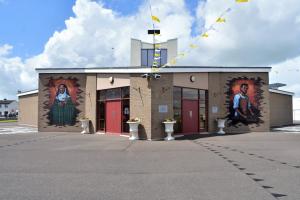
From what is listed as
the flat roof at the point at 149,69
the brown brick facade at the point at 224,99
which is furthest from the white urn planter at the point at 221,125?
the flat roof at the point at 149,69

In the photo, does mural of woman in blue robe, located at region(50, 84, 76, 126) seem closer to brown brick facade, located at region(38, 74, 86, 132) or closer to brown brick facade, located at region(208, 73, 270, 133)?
brown brick facade, located at region(38, 74, 86, 132)

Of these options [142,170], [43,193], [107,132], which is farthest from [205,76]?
[43,193]

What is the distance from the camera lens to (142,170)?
25.9 ft

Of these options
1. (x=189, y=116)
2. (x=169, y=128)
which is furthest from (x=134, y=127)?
(x=189, y=116)

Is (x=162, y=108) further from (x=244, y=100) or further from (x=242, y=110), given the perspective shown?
(x=244, y=100)

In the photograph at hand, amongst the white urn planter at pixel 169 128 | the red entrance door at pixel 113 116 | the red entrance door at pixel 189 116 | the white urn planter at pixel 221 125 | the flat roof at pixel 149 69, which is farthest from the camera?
the white urn planter at pixel 221 125

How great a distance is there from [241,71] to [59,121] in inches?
503

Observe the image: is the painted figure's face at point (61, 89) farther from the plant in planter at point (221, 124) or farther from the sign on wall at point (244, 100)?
the sign on wall at point (244, 100)

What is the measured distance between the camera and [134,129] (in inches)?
608

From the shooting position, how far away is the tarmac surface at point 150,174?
19.0 feet

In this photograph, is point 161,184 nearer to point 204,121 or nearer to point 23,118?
point 204,121

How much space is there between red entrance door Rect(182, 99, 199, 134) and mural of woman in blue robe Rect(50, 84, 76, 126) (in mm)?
7653

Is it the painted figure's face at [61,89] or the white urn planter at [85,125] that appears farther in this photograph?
the painted figure's face at [61,89]

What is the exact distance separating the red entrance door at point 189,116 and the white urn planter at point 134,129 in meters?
3.27
